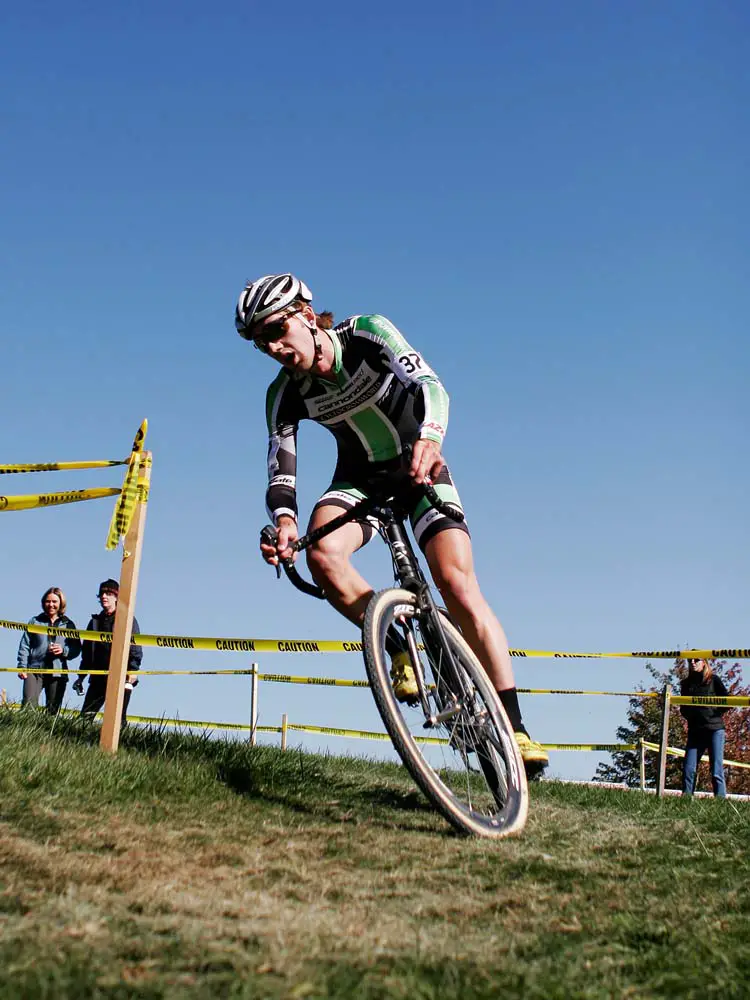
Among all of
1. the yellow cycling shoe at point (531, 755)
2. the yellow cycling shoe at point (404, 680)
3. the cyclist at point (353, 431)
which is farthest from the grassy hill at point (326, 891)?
the cyclist at point (353, 431)

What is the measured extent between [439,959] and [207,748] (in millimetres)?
3809

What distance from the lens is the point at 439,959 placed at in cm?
236

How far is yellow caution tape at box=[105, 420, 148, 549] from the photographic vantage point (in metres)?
6.20

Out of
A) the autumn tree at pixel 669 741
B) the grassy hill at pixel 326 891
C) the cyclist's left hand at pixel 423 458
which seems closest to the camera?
the grassy hill at pixel 326 891

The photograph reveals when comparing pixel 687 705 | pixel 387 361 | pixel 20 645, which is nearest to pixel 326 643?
pixel 20 645

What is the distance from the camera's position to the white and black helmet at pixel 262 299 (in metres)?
4.44

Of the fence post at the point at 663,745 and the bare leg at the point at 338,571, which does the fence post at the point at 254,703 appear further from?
the bare leg at the point at 338,571

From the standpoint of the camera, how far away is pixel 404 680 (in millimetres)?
4281

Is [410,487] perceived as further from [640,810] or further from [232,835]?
[640,810]

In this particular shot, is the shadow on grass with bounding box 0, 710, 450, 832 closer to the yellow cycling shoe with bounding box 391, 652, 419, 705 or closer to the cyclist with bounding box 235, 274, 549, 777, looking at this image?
the yellow cycling shoe with bounding box 391, 652, 419, 705

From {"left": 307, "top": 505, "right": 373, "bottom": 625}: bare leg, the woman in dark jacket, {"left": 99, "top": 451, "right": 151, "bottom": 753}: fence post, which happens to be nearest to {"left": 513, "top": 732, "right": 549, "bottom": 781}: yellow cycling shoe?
{"left": 307, "top": 505, "right": 373, "bottom": 625}: bare leg

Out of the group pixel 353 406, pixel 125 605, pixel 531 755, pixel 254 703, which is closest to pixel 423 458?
pixel 353 406

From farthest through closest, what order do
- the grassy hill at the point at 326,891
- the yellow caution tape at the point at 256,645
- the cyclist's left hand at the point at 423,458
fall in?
the yellow caution tape at the point at 256,645, the cyclist's left hand at the point at 423,458, the grassy hill at the point at 326,891

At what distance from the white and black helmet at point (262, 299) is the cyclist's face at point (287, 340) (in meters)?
0.05
